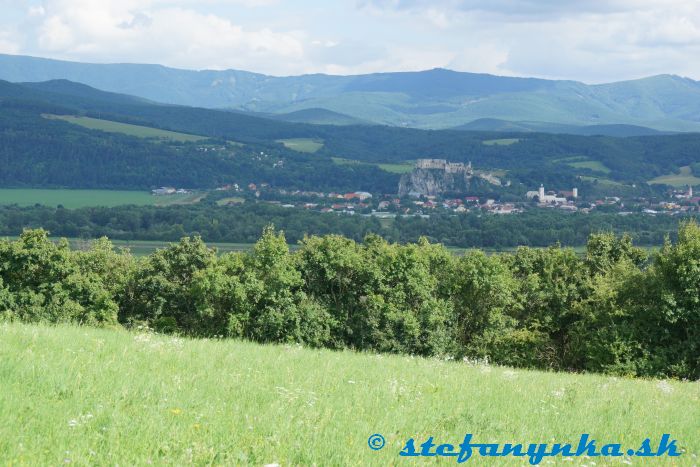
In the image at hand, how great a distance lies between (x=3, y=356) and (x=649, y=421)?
34.4 ft

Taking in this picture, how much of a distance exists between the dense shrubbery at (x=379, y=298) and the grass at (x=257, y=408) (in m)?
20.6

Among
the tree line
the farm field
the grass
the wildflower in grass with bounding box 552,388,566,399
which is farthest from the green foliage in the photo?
the tree line

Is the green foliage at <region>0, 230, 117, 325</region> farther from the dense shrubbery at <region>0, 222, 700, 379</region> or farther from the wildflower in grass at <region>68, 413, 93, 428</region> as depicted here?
the wildflower in grass at <region>68, 413, 93, 428</region>

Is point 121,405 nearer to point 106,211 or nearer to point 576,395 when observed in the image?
point 576,395

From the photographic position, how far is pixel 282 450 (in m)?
9.32

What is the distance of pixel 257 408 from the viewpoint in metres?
11.1

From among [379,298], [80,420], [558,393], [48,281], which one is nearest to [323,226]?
[48,281]

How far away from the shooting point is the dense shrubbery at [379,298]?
121ft

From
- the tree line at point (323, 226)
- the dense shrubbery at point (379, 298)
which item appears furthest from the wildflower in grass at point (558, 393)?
the tree line at point (323, 226)

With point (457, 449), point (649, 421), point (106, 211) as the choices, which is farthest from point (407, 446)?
point (106, 211)

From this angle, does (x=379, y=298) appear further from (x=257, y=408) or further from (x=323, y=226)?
(x=323, y=226)

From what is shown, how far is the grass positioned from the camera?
9.17 metres

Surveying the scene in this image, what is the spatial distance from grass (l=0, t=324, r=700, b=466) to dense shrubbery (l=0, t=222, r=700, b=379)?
67.5 ft

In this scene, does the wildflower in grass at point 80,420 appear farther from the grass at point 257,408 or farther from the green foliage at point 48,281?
the green foliage at point 48,281
